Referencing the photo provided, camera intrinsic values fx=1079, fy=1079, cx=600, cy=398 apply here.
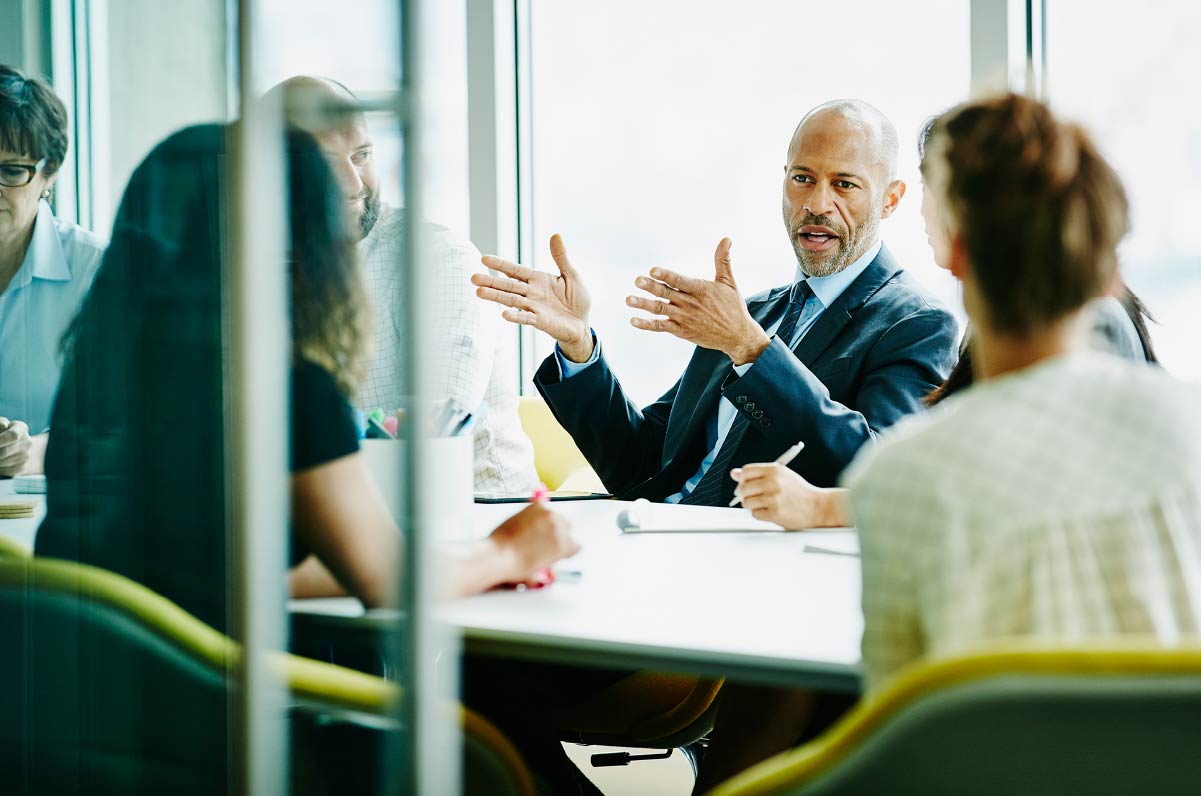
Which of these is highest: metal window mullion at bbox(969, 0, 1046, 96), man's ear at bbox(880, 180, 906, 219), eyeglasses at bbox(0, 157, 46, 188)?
metal window mullion at bbox(969, 0, 1046, 96)

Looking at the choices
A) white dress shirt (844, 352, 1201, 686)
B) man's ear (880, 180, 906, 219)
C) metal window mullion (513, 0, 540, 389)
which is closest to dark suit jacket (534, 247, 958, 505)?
man's ear (880, 180, 906, 219)

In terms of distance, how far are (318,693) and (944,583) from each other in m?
0.55

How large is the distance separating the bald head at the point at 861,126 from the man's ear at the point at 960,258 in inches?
63.0

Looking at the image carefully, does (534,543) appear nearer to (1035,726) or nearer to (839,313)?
(1035,726)

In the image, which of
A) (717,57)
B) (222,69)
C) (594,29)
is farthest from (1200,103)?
(222,69)

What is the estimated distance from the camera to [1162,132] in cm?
298

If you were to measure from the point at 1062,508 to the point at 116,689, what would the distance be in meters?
0.87

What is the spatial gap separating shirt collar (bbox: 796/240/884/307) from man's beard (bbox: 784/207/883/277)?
5 cm

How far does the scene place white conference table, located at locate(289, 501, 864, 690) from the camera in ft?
3.27

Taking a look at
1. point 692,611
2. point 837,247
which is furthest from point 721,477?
point 692,611

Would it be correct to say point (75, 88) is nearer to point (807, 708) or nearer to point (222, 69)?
point (222, 69)

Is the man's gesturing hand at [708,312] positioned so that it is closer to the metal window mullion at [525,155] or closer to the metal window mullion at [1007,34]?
the metal window mullion at [1007,34]

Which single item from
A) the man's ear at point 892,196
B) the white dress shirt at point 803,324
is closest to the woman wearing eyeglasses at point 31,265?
the white dress shirt at point 803,324

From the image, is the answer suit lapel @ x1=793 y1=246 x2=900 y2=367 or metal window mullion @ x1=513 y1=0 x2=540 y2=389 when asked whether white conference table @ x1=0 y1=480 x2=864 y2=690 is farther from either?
metal window mullion @ x1=513 y1=0 x2=540 y2=389
